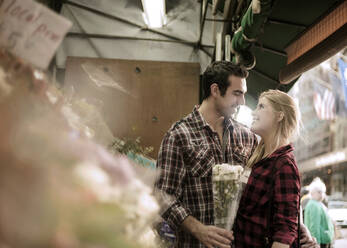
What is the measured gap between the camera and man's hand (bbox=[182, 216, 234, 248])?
4.42 feet

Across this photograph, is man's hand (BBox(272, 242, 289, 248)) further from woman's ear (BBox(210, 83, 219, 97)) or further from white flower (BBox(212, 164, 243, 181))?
woman's ear (BBox(210, 83, 219, 97))

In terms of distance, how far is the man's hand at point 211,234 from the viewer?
135 cm

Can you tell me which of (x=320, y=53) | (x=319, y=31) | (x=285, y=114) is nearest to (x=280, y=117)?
(x=285, y=114)

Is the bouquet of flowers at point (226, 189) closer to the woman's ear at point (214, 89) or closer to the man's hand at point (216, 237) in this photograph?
the man's hand at point (216, 237)

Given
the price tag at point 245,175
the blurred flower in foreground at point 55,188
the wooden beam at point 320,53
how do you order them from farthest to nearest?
the wooden beam at point 320,53
the price tag at point 245,175
the blurred flower in foreground at point 55,188

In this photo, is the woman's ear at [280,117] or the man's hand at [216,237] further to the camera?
the woman's ear at [280,117]

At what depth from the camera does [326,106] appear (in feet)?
18.4

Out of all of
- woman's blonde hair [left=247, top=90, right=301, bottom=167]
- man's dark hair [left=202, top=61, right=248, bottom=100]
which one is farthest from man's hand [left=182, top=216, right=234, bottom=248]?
man's dark hair [left=202, top=61, right=248, bottom=100]

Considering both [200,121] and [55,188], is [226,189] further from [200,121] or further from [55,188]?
[55,188]

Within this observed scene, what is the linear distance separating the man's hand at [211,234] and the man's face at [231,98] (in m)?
0.64

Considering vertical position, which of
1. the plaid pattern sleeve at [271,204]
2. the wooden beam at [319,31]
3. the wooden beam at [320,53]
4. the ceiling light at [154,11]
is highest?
the ceiling light at [154,11]

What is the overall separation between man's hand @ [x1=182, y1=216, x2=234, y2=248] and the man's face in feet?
2.11

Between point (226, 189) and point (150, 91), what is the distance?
10.4ft

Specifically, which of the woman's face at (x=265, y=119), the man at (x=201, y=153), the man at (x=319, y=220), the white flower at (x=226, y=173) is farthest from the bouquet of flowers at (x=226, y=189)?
the man at (x=319, y=220)
